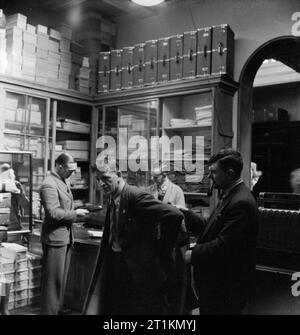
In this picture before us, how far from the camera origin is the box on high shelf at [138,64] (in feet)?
16.7

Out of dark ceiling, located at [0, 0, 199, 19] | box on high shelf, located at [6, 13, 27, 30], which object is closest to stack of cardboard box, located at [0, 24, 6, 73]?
box on high shelf, located at [6, 13, 27, 30]

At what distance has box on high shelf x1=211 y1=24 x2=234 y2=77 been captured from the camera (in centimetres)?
446

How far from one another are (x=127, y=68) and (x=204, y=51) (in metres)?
1.06

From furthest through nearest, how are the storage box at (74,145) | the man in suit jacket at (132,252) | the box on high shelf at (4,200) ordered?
the storage box at (74,145) < the box on high shelf at (4,200) < the man in suit jacket at (132,252)

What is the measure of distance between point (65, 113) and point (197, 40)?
199 centimetres

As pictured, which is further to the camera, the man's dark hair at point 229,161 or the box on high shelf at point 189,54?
the box on high shelf at point 189,54

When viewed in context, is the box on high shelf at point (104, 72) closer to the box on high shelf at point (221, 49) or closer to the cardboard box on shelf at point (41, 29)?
the cardboard box on shelf at point (41, 29)

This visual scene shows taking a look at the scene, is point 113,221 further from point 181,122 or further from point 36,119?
point 36,119

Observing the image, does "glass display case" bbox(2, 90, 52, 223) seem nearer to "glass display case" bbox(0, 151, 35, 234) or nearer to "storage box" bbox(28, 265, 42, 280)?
"glass display case" bbox(0, 151, 35, 234)

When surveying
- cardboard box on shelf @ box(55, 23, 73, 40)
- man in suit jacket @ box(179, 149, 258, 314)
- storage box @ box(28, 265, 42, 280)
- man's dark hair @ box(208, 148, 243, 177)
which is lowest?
storage box @ box(28, 265, 42, 280)

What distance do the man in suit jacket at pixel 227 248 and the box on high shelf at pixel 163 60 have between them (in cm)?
267

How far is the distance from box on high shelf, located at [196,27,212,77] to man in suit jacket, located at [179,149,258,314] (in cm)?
238

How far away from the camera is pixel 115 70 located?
211 inches

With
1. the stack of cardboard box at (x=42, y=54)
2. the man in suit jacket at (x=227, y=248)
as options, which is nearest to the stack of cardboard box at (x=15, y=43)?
the stack of cardboard box at (x=42, y=54)
